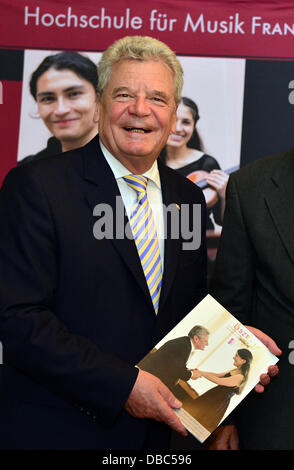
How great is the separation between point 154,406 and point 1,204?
37.3 inches

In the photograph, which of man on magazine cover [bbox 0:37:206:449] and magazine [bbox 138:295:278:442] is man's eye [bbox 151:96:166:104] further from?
magazine [bbox 138:295:278:442]

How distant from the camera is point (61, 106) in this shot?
3.67 m

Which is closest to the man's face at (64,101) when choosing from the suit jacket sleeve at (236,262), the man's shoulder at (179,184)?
the man's shoulder at (179,184)

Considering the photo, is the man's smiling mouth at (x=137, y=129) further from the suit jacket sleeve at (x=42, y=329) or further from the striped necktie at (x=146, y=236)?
the suit jacket sleeve at (x=42, y=329)

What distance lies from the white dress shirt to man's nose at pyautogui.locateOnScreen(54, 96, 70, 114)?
118cm

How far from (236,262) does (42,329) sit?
2.88 ft

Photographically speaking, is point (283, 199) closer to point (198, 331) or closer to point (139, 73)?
point (198, 331)

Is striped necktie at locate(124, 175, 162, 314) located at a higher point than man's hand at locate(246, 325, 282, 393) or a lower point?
higher

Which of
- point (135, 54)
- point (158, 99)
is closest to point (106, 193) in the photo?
point (158, 99)

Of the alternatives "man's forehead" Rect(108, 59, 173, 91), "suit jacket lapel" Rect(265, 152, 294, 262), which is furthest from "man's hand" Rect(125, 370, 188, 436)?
"man's forehead" Rect(108, 59, 173, 91)

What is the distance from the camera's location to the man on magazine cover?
7.12ft

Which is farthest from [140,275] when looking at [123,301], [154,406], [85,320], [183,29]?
[183,29]

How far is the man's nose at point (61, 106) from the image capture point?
12.0 feet
